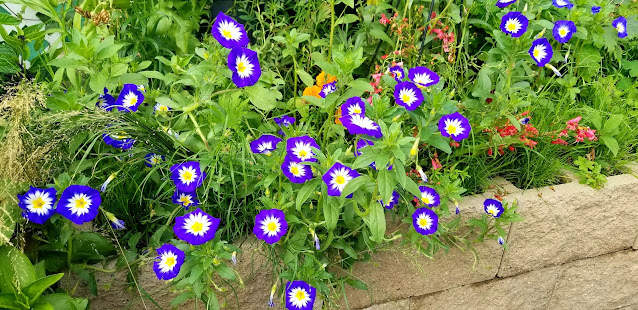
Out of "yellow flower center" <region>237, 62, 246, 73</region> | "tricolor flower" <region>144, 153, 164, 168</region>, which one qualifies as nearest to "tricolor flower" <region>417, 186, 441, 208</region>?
"yellow flower center" <region>237, 62, 246, 73</region>

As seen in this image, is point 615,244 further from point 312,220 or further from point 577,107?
point 312,220

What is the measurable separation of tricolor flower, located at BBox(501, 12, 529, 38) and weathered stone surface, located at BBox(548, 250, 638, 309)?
101 centimetres

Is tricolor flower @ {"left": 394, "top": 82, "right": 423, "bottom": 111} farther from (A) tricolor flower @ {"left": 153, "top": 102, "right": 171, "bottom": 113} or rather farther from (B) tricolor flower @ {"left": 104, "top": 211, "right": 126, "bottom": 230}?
(B) tricolor flower @ {"left": 104, "top": 211, "right": 126, "bottom": 230}

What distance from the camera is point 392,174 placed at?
156cm

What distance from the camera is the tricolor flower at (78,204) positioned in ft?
5.24

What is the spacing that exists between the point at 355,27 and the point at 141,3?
0.92 meters

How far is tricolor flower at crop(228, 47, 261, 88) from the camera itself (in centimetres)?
165

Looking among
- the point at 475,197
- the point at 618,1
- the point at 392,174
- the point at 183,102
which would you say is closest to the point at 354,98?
the point at 392,174

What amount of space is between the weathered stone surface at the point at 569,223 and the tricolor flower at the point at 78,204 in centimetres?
148

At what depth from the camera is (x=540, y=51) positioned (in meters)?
2.15

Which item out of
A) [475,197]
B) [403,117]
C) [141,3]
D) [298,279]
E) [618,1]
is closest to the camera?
[298,279]

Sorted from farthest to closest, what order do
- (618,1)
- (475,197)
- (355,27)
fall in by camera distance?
(618,1) → (355,27) → (475,197)

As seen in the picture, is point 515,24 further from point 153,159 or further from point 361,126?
point 153,159

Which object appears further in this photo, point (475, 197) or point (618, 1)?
point (618, 1)
